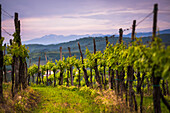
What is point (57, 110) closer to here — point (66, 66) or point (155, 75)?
point (155, 75)

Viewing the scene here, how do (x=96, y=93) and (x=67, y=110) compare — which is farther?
(x=96, y=93)

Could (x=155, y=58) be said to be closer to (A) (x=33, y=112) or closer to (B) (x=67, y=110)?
(B) (x=67, y=110)

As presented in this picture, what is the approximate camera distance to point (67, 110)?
38.6ft

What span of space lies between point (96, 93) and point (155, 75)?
958 cm

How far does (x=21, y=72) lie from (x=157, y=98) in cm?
1203

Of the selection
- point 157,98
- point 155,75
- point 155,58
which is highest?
point 155,58

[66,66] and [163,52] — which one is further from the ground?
[163,52]

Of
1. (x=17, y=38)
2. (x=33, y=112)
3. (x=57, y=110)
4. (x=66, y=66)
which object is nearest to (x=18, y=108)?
(x=33, y=112)

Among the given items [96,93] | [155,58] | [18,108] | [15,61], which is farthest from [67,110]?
[155,58]

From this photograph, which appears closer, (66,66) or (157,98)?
(157,98)

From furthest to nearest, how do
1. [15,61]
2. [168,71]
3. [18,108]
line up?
[15,61] < [18,108] < [168,71]

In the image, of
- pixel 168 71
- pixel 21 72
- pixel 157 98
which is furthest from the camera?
pixel 21 72

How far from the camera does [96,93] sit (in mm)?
15883

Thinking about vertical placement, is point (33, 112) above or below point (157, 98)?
below
